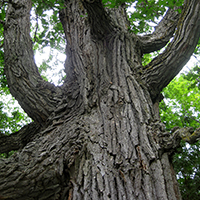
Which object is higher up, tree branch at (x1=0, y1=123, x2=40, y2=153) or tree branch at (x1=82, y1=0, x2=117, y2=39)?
tree branch at (x1=82, y1=0, x2=117, y2=39)

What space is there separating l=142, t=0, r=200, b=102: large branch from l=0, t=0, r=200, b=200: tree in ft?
0.04

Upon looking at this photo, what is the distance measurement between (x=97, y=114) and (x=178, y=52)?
1.30 metres

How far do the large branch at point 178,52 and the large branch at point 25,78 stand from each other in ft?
4.50

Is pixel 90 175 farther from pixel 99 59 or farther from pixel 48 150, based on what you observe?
pixel 99 59

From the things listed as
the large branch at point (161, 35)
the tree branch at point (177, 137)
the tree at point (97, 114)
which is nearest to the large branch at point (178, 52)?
the tree at point (97, 114)

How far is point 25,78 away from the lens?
8.43 feet

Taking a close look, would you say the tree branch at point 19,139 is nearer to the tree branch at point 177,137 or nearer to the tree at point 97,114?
the tree at point 97,114

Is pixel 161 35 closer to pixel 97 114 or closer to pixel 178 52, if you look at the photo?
pixel 178 52

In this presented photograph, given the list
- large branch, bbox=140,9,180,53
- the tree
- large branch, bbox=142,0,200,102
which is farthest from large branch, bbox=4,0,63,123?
large branch, bbox=140,9,180,53

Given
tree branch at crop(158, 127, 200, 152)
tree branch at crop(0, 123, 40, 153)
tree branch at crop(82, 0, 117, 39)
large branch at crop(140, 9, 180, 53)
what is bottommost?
tree branch at crop(158, 127, 200, 152)

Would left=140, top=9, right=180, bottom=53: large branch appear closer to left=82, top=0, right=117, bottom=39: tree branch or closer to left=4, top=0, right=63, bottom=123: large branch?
left=82, top=0, right=117, bottom=39: tree branch

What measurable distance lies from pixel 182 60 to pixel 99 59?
1157mm

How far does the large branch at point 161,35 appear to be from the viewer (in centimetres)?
334

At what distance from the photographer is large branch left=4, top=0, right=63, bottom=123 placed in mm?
2479
